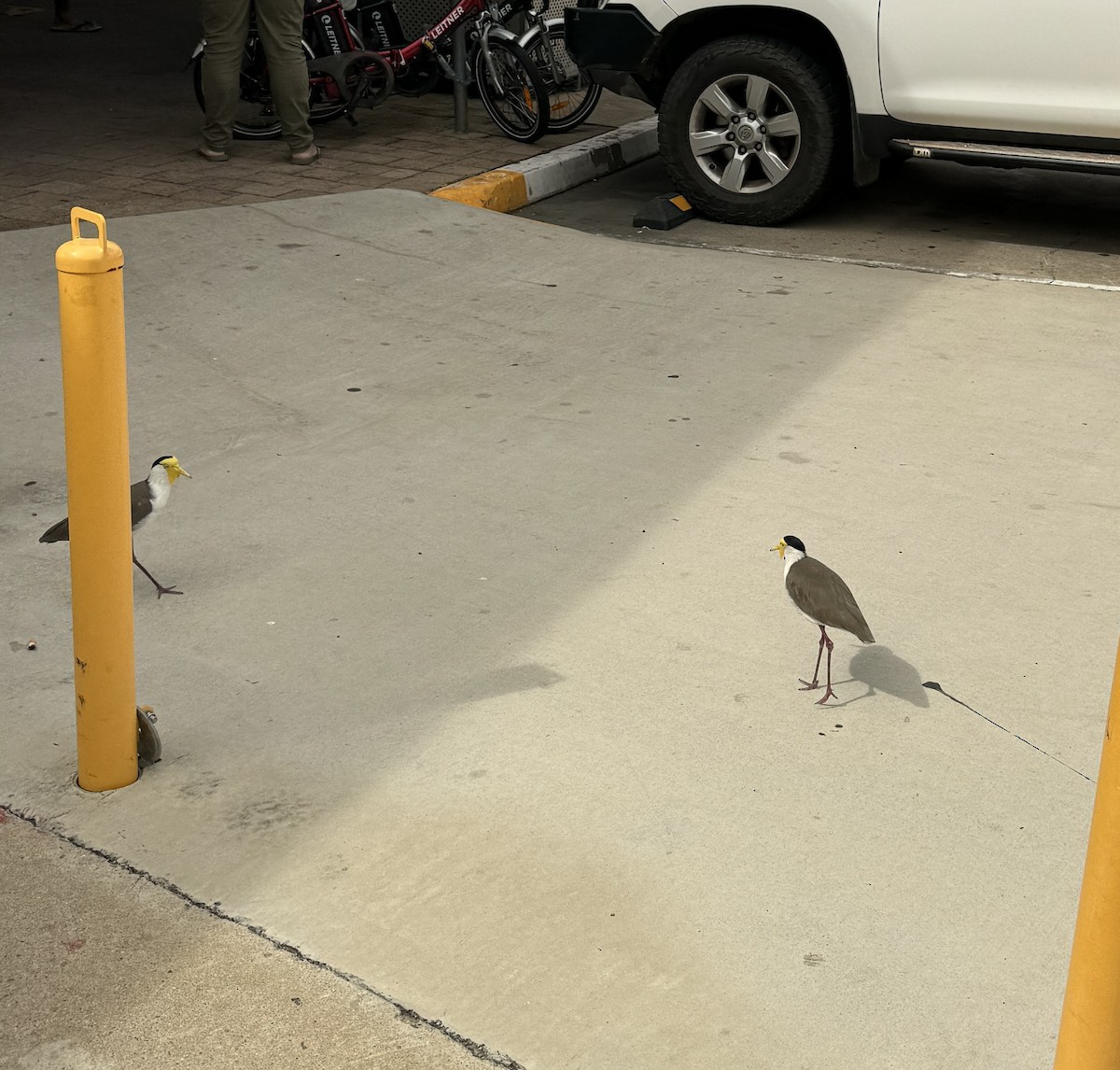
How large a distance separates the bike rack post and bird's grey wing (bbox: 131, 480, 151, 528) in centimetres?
597

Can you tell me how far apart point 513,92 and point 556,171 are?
93 cm

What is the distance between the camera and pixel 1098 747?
3420 millimetres

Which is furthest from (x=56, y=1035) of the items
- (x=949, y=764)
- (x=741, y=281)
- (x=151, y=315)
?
(x=741, y=281)

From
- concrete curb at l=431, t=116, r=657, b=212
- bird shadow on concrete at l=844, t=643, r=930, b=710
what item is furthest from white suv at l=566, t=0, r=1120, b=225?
bird shadow on concrete at l=844, t=643, r=930, b=710

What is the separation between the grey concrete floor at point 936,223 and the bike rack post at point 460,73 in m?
1.09

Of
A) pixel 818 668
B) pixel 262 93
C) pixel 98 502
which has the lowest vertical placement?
pixel 818 668

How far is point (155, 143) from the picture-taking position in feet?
29.9

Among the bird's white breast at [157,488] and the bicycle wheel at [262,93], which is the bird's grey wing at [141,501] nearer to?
the bird's white breast at [157,488]

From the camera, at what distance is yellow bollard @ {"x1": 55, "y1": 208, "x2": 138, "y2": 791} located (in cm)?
280

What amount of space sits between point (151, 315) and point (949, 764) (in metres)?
4.21

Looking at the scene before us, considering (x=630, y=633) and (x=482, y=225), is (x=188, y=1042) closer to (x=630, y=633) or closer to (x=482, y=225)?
(x=630, y=633)

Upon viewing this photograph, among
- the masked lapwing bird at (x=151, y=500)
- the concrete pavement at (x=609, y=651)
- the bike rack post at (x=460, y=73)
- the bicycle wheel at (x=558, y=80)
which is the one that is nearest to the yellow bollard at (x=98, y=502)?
the concrete pavement at (x=609, y=651)

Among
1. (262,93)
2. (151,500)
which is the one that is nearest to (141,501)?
(151,500)

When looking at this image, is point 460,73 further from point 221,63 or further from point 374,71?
point 221,63
